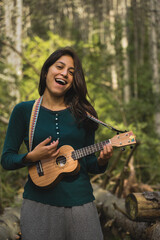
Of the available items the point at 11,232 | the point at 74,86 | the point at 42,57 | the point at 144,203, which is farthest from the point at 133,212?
the point at 42,57

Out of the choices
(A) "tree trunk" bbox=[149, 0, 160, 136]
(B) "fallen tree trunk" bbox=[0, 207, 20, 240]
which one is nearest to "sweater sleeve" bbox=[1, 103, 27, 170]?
(B) "fallen tree trunk" bbox=[0, 207, 20, 240]

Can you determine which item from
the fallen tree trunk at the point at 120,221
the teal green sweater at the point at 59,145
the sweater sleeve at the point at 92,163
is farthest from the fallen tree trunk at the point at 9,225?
the sweater sleeve at the point at 92,163

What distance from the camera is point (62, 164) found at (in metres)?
2.09

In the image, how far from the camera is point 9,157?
2.02 meters

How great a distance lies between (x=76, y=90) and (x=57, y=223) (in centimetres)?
107

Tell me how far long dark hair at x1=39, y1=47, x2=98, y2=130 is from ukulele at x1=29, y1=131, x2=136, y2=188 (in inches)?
9.5

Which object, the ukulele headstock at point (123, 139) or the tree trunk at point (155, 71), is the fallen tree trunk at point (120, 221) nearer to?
the ukulele headstock at point (123, 139)

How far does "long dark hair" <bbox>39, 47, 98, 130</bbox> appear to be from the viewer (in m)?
Result: 2.23

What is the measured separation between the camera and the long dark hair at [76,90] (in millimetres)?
2230

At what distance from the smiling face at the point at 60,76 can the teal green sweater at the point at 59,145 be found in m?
0.17

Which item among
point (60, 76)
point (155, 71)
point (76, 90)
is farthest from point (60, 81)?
point (155, 71)

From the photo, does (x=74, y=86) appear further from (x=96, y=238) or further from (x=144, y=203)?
(x=144, y=203)

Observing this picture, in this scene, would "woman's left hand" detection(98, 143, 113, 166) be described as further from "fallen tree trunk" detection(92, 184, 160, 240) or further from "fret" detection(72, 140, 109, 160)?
"fallen tree trunk" detection(92, 184, 160, 240)

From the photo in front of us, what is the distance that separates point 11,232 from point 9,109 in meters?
3.23
